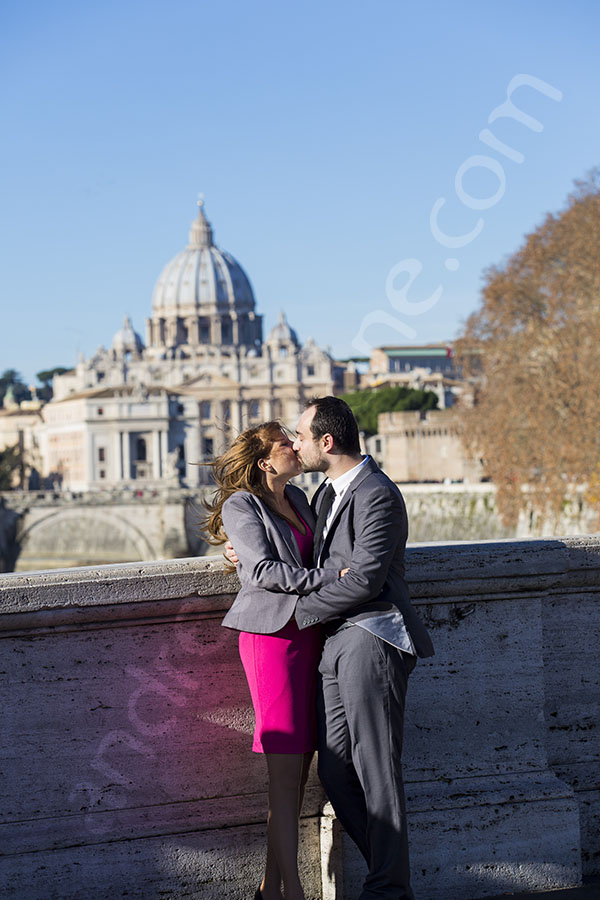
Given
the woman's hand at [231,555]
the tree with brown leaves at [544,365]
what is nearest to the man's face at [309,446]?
the woman's hand at [231,555]

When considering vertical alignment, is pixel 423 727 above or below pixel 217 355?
below

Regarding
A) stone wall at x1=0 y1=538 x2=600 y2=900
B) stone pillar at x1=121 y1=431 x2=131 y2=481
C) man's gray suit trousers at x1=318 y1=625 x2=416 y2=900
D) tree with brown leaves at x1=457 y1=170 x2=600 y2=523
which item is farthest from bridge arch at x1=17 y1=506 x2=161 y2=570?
man's gray suit trousers at x1=318 y1=625 x2=416 y2=900

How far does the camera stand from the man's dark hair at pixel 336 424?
2814 millimetres

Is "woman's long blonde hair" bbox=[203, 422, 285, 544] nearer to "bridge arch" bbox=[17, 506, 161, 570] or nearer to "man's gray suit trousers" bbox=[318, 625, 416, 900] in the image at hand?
"man's gray suit trousers" bbox=[318, 625, 416, 900]

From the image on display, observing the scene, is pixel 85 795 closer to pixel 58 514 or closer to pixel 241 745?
pixel 241 745

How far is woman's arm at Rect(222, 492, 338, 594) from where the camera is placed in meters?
2.72

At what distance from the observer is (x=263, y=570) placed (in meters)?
2.73

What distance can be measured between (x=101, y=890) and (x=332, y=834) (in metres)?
0.52

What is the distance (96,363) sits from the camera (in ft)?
327

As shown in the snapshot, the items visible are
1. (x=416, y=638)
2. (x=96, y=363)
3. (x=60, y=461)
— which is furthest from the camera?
(x=96, y=363)

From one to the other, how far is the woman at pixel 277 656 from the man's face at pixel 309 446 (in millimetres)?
143

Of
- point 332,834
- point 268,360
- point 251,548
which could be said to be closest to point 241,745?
point 332,834

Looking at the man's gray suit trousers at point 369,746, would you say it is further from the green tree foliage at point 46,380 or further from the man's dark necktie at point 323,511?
the green tree foliage at point 46,380

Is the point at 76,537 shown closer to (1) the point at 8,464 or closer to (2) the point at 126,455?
(1) the point at 8,464
